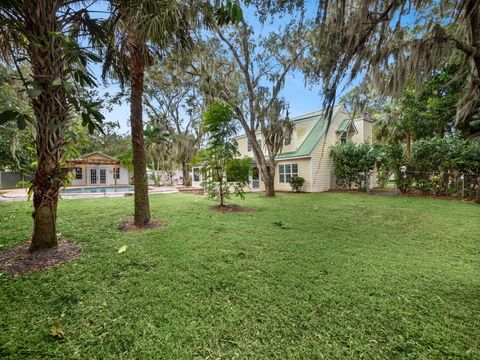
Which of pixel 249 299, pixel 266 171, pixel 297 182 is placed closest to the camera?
pixel 249 299

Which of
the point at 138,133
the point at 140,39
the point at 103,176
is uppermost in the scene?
the point at 140,39

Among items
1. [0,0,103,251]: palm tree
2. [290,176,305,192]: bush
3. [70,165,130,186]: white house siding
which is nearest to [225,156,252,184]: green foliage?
[0,0,103,251]: palm tree

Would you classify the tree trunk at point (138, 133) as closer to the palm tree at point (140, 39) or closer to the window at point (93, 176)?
the palm tree at point (140, 39)

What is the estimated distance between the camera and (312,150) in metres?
14.2

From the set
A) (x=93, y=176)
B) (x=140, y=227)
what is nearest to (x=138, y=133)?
(x=140, y=227)

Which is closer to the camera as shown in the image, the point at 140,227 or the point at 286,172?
the point at 140,227

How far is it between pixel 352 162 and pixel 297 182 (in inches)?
142

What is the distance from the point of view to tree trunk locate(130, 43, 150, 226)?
480 centimetres

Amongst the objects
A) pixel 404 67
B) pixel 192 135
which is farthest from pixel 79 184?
pixel 404 67

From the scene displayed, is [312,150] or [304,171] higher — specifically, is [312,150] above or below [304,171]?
above

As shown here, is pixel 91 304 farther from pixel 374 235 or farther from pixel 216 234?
pixel 374 235

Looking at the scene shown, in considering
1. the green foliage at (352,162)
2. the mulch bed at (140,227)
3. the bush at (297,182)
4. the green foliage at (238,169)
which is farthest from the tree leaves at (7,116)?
the green foliage at (352,162)

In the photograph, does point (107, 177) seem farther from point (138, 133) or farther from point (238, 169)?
point (138, 133)

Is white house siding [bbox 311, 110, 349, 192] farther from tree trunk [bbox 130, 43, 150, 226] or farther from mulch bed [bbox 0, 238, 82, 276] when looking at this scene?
mulch bed [bbox 0, 238, 82, 276]
